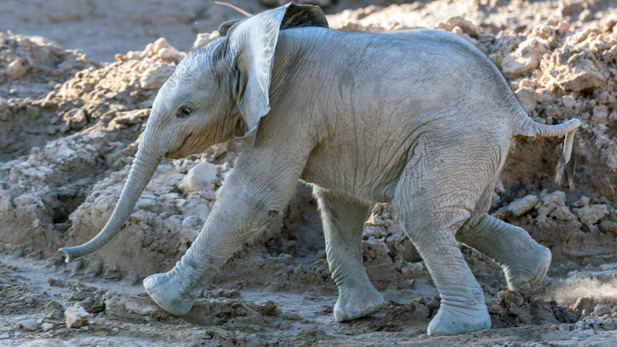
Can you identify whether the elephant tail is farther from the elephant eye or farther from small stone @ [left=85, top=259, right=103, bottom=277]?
small stone @ [left=85, top=259, right=103, bottom=277]

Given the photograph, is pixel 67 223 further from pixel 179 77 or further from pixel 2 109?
pixel 179 77

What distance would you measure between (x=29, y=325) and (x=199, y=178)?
7.31ft

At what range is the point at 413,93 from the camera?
528 cm

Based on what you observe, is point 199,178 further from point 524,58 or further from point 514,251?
point 524,58

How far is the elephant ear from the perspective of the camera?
5227 mm

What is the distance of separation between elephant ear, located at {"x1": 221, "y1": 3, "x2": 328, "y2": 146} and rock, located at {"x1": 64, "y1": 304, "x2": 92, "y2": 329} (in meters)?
1.36

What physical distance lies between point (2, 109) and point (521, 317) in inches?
195

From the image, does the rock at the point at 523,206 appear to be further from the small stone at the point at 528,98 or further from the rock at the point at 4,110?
the rock at the point at 4,110

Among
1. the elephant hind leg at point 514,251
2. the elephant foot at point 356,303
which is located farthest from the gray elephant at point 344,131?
→ the elephant foot at point 356,303

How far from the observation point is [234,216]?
5.47 meters

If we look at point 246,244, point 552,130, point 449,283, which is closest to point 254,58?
point 449,283

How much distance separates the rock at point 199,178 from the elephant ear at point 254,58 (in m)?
1.72

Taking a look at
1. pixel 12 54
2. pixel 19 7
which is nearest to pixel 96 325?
pixel 12 54

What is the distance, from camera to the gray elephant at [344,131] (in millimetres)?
5258
